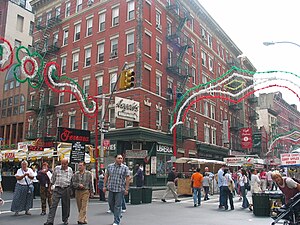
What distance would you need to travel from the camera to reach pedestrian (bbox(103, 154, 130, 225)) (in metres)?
8.40

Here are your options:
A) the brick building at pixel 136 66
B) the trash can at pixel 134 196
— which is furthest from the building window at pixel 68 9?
the trash can at pixel 134 196

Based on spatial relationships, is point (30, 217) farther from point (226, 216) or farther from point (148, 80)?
point (148, 80)

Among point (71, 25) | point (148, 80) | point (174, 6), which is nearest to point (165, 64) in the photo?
point (148, 80)

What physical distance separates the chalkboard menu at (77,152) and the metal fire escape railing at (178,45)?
658 inches

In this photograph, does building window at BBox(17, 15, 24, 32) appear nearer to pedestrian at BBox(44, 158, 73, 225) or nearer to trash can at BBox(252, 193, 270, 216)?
pedestrian at BBox(44, 158, 73, 225)

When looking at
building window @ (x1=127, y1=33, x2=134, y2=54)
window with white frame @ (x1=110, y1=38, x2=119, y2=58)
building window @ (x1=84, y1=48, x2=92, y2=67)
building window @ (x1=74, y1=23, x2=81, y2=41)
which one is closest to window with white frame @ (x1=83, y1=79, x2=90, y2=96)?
building window @ (x1=84, y1=48, x2=92, y2=67)

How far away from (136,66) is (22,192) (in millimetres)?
18858

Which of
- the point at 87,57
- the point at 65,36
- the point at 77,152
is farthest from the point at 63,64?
the point at 77,152

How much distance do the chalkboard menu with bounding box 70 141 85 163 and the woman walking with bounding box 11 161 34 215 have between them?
611 cm

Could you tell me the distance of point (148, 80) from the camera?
95.8 feet

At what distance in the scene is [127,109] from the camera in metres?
25.0

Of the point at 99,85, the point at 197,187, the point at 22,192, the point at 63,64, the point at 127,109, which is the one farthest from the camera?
the point at 63,64

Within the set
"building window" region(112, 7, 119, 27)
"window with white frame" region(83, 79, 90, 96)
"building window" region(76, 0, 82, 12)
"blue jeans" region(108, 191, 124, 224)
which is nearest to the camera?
"blue jeans" region(108, 191, 124, 224)

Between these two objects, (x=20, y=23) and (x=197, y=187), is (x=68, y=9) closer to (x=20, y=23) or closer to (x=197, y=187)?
(x=20, y=23)
